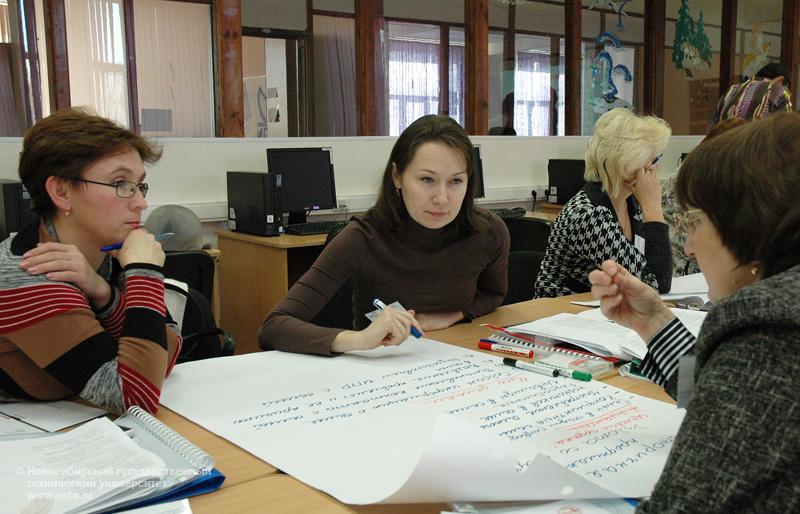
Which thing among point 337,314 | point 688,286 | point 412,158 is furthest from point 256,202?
point 688,286

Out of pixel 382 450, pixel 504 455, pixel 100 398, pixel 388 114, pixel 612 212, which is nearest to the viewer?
pixel 504 455

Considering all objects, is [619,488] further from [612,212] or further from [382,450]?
[612,212]

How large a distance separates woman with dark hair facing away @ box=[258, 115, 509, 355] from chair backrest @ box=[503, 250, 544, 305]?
1.88 ft

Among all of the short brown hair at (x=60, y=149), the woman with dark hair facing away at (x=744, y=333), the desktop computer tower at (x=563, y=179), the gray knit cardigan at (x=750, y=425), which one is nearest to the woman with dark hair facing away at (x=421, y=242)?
the short brown hair at (x=60, y=149)

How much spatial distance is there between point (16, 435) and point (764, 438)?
3.49ft

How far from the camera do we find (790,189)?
2.72 ft

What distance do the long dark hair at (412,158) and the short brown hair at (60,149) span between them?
80 centimetres

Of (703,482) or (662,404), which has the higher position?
(703,482)

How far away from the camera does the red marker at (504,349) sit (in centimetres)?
169

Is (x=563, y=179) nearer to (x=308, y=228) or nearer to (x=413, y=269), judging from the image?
(x=308, y=228)

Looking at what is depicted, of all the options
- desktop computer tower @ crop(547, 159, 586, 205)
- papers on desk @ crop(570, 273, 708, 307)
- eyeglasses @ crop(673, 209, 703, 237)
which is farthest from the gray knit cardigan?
desktop computer tower @ crop(547, 159, 586, 205)

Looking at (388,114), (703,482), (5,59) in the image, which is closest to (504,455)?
(703,482)

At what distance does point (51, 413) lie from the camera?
1.35 m

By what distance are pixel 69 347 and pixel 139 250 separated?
10.2 inches
